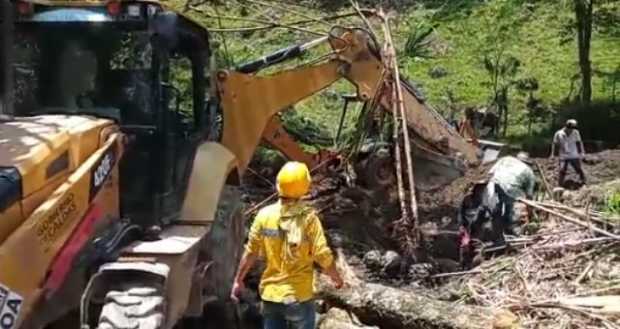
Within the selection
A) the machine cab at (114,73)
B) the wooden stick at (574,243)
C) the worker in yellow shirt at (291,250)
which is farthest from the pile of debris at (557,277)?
the machine cab at (114,73)

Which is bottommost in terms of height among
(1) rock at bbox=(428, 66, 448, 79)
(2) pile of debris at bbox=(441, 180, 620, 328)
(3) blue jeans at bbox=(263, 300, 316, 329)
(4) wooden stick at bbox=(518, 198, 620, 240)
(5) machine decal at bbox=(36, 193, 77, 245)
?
(2) pile of debris at bbox=(441, 180, 620, 328)

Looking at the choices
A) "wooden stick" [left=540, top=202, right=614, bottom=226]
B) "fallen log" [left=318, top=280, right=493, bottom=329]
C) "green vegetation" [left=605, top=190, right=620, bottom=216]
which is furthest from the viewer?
"green vegetation" [left=605, top=190, right=620, bottom=216]

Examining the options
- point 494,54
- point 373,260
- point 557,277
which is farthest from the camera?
point 494,54

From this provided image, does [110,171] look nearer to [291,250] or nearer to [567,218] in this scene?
[291,250]

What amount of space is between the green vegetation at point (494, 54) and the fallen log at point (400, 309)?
11322mm

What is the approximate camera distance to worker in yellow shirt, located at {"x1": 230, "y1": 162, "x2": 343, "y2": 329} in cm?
599

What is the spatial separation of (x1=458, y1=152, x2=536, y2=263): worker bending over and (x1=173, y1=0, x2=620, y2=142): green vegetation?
30.0 ft

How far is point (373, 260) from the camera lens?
1102cm

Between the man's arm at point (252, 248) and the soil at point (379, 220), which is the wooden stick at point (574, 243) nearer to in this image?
the soil at point (379, 220)

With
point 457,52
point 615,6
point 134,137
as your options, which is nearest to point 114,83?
point 134,137

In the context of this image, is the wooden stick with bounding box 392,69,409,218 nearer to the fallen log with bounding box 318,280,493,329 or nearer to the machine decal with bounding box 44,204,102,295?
the fallen log with bounding box 318,280,493,329

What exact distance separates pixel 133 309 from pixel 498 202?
5562 millimetres

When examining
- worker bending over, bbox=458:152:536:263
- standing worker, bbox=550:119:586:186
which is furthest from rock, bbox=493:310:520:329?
standing worker, bbox=550:119:586:186

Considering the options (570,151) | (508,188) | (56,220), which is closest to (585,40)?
(570,151)
